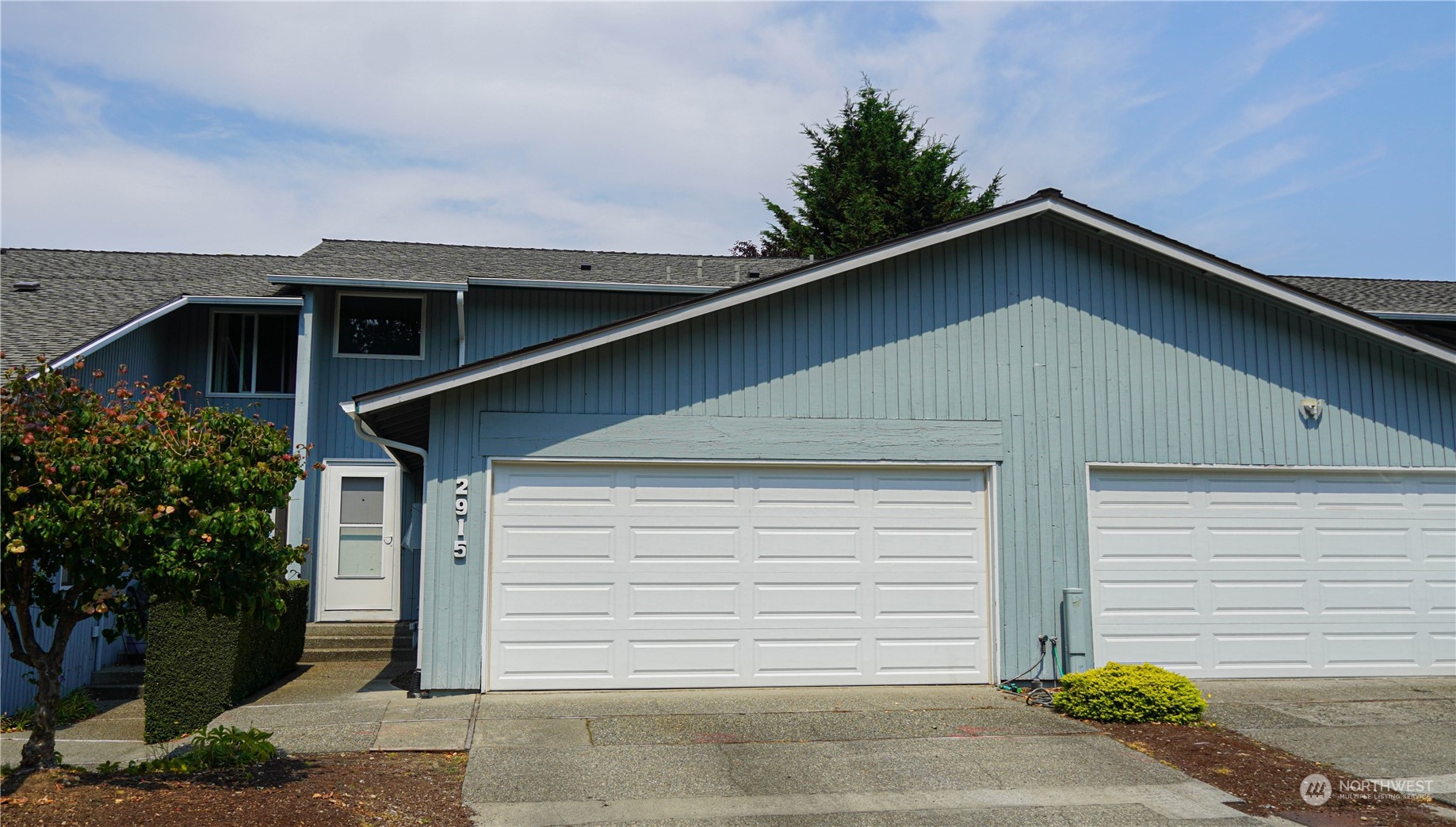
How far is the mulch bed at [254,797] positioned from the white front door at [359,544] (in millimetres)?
6979

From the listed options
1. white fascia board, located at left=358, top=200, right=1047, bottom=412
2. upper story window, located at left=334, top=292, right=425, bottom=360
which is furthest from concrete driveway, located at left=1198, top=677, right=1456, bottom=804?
upper story window, located at left=334, top=292, right=425, bottom=360

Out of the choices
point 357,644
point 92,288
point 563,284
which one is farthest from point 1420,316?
point 92,288

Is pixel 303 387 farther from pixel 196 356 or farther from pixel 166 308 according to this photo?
pixel 196 356

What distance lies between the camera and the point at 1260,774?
7305mm

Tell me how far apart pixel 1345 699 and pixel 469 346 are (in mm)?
11213

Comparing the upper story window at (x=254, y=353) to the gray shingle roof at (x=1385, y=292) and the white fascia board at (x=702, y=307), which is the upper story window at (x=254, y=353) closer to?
the white fascia board at (x=702, y=307)

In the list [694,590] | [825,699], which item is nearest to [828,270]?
[694,590]

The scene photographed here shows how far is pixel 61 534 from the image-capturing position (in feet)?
18.9

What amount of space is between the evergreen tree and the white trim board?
18.7m

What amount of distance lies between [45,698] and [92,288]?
10489mm

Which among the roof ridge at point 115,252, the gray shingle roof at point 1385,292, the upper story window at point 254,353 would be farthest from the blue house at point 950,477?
the roof ridge at point 115,252

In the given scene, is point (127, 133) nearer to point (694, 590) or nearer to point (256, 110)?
point (256, 110)

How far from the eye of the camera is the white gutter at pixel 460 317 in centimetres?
1372

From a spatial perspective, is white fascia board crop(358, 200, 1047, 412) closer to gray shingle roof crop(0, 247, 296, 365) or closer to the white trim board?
the white trim board
